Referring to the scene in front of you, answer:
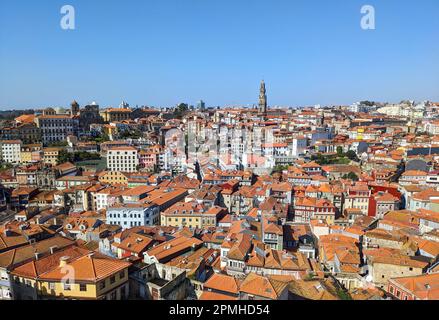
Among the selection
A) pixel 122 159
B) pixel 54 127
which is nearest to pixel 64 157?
pixel 122 159

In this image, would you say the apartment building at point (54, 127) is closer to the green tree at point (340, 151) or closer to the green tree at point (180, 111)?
the green tree at point (180, 111)

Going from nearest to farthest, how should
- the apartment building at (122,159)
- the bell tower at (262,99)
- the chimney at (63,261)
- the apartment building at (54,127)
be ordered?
the chimney at (63,261)
the apartment building at (122,159)
the apartment building at (54,127)
the bell tower at (262,99)

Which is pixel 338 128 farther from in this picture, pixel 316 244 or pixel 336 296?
pixel 336 296

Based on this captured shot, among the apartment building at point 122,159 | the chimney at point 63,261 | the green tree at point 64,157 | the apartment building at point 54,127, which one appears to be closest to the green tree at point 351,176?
the apartment building at point 122,159

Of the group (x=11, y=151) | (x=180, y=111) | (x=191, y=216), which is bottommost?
(x=191, y=216)

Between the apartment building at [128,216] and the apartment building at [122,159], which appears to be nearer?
the apartment building at [128,216]

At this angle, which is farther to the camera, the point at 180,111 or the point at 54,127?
the point at 180,111

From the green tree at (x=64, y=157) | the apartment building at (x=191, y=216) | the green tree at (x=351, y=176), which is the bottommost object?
the apartment building at (x=191, y=216)

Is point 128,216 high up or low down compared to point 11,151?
down

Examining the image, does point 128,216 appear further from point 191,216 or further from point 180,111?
point 180,111

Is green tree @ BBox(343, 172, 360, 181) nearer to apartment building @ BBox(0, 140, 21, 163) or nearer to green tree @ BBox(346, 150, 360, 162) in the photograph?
green tree @ BBox(346, 150, 360, 162)

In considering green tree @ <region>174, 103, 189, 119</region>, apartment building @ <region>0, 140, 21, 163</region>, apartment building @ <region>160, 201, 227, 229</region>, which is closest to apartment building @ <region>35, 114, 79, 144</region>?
apartment building @ <region>0, 140, 21, 163</region>
